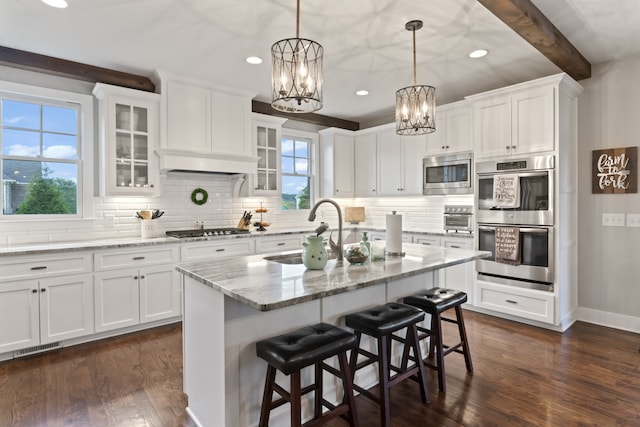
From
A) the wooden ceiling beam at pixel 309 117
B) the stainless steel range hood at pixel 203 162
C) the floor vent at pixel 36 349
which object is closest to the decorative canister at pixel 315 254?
the stainless steel range hood at pixel 203 162

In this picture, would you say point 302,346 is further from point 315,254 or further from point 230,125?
point 230,125

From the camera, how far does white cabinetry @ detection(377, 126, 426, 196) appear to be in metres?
4.90

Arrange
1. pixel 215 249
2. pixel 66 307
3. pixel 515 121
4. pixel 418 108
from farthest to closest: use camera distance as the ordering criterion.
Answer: pixel 215 249
pixel 515 121
pixel 66 307
pixel 418 108

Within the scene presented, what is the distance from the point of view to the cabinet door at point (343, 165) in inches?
220

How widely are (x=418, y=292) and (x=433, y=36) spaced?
208 centimetres

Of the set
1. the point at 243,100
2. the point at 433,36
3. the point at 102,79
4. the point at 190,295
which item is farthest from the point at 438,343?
the point at 102,79

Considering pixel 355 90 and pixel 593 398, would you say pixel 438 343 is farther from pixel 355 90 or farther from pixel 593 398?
pixel 355 90

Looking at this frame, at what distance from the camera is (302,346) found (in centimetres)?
173

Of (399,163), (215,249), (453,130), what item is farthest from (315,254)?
(399,163)

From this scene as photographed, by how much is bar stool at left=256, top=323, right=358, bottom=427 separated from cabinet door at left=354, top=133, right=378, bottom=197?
3784 mm

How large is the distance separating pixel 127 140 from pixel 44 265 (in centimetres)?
141

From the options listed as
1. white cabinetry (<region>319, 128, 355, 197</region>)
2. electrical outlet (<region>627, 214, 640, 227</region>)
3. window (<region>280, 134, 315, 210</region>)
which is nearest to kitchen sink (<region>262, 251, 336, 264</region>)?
window (<region>280, 134, 315, 210</region>)

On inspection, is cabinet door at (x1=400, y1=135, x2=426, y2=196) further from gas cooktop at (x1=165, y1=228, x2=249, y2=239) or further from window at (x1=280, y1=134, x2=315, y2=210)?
gas cooktop at (x1=165, y1=228, x2=249, y2=239)

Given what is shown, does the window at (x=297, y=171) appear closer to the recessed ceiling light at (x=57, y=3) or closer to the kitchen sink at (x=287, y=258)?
the kitchen sink at (x=287, y=258)
